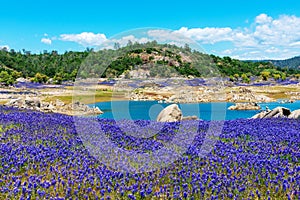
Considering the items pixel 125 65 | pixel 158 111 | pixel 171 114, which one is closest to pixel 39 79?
pixel 158 111

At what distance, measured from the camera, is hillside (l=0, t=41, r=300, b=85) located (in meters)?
17.0

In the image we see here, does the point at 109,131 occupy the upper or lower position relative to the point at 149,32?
lower

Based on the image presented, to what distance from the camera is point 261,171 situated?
766 centimetres

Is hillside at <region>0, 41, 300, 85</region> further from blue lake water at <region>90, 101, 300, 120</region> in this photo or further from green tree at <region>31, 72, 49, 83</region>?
blue lake water at <region>90, 101, 300, 120</region>

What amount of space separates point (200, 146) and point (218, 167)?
2048mm

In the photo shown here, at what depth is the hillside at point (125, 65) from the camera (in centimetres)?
1695

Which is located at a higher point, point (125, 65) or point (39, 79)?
point (125, 65)

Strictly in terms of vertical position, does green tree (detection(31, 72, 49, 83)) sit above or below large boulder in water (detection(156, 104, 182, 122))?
above

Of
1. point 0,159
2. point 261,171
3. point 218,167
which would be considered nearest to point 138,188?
point 218,167

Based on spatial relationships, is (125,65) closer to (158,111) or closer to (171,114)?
(171,114)

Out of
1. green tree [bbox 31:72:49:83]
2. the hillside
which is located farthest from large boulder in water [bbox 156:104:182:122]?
green tree [bbox 31:72:49:83]

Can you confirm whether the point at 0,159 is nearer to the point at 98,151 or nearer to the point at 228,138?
the point at 98,151

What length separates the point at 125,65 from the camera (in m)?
24.3

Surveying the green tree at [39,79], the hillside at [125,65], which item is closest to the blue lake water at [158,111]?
the hillside at [125,65]
